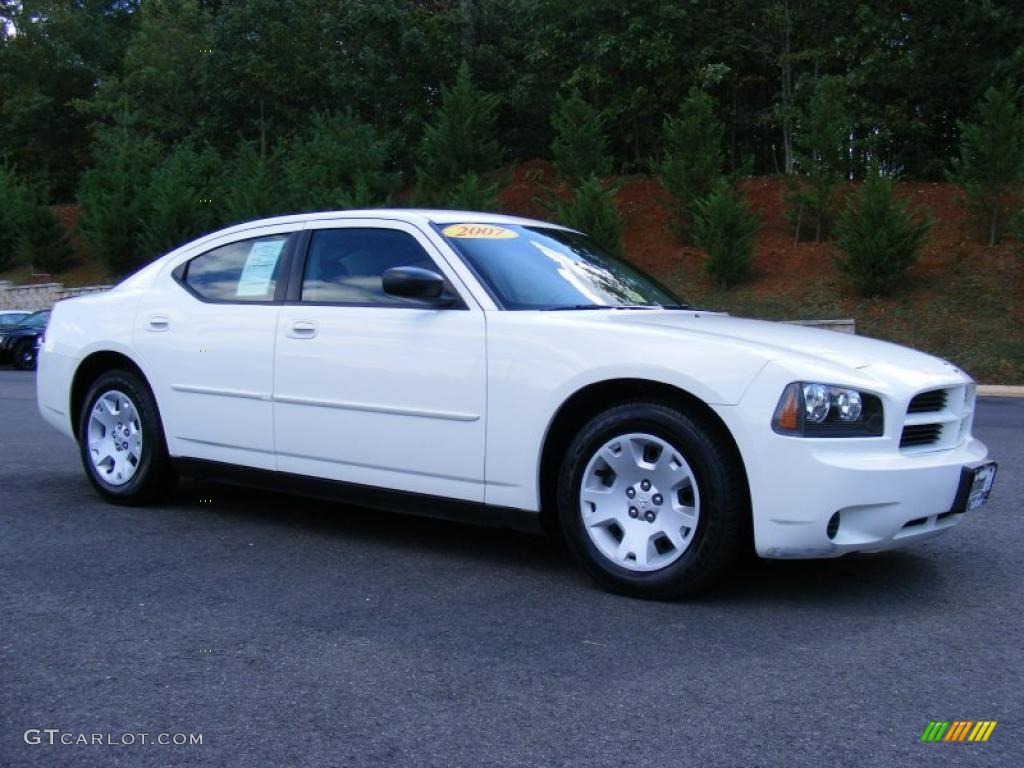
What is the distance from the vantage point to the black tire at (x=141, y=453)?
6.10 m

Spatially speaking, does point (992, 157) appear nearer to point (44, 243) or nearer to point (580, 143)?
point (580, 143)

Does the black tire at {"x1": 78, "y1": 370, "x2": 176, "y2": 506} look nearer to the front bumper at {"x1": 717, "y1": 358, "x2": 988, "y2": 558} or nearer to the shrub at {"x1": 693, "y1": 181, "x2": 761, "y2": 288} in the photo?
the front bumper at {"x1": 717, "y1": 358, "x2": 988, "y2": 558}

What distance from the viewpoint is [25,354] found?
22391mm

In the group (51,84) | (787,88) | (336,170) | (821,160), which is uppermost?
(51,84)

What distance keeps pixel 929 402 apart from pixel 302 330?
2.92 metres

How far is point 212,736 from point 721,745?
1420 mm

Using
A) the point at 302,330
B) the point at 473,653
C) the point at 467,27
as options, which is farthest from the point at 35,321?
the point at 473,653

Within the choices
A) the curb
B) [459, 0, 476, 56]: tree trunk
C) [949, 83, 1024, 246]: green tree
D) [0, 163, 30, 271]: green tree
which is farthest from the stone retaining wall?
the curb

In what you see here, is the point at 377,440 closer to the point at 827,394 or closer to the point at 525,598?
the point at 525,598

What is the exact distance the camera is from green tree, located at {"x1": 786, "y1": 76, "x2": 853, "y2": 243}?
20.5 meters

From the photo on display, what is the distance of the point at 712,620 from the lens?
13.7ft

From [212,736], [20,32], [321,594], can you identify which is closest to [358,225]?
[321,594]

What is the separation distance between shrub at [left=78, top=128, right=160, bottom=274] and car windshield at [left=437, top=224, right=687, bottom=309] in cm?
2400

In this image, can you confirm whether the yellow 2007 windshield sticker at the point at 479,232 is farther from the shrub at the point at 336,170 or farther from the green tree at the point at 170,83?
the green tree at the point at 170,83
